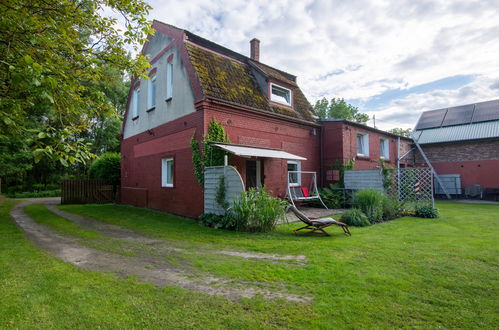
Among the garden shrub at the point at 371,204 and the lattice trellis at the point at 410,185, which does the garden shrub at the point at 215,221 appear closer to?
the garden shrub at the point at 371,204

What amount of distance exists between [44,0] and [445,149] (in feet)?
85.5

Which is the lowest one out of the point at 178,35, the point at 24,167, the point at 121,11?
the point at 24,167

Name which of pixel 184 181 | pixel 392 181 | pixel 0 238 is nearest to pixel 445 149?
pixel 392 181

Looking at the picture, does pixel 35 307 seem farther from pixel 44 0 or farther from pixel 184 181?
pixel 184 181

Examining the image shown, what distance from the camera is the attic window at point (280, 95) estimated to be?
542 inches

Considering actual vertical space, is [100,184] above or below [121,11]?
below

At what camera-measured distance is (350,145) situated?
603 inches

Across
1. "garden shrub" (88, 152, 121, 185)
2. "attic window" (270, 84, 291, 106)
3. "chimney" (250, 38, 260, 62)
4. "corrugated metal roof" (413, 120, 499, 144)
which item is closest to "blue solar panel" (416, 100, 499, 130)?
"corrugated metal roof" (413, 120, 499, 144)

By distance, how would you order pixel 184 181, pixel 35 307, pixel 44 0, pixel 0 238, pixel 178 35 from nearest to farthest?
pixel 35 307
pixel 44 0
pixel 0 238
pixel 184 181
pixel 178 35

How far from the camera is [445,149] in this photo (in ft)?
71.5

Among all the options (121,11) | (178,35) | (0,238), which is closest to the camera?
(121,11)

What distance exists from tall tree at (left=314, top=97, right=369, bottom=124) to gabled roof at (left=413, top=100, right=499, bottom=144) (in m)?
23.6

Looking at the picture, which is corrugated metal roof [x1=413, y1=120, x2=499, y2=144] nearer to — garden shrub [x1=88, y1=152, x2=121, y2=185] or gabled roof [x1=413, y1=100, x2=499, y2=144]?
gabled roof [x1=413, y1=100, x2=499, y2=144]

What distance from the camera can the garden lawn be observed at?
297 cm
